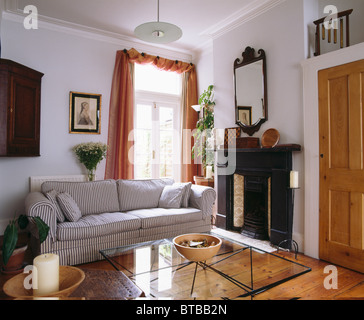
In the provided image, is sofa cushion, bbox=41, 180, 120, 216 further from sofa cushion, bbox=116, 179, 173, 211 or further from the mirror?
the mirror

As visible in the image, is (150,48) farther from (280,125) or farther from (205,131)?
(280,125)

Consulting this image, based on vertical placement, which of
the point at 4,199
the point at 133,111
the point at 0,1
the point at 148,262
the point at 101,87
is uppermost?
the point at 0,1

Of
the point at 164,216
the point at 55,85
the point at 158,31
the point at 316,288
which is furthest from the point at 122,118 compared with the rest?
the point at 316,288

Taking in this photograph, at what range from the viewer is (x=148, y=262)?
207cm

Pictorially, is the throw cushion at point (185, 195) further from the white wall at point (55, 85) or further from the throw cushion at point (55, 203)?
the white wall at point (55, 85)

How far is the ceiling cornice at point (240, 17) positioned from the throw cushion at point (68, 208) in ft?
11.1

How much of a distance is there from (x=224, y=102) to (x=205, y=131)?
0.72 metres

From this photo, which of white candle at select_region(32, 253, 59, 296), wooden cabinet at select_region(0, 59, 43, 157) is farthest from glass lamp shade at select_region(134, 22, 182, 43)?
white candle at select_region(32, 253, 59, 296)

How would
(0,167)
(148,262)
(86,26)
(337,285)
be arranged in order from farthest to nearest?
(86,26), (0,167), (337,285), (148,262)

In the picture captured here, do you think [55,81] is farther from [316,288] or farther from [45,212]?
[316,288]

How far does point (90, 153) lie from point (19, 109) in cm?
109

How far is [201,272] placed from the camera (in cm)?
202

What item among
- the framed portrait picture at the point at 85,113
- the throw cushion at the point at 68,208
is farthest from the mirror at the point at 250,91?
the throw cushion at the point at 68,208
